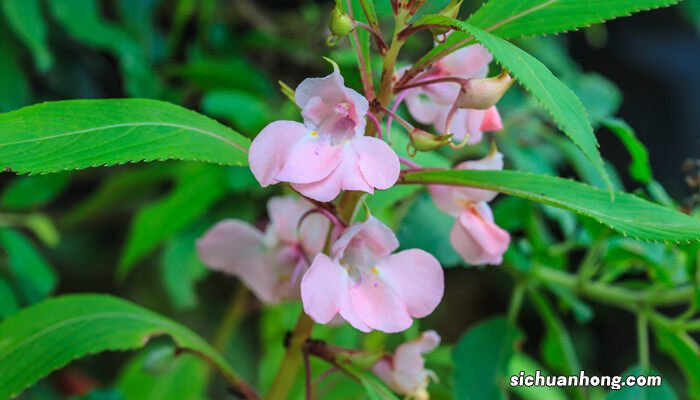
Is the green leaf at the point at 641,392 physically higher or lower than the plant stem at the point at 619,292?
lower

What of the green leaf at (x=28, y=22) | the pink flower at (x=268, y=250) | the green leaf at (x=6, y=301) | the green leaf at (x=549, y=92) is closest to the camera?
the green leaf at (x=549, y=92)

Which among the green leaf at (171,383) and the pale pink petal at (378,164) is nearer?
the pale pink petal at (378,164)

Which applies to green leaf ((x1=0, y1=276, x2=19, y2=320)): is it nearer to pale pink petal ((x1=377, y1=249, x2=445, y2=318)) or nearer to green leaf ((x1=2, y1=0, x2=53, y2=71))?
green leaf ((x1=2, y1=0, x2=53, y2=71))

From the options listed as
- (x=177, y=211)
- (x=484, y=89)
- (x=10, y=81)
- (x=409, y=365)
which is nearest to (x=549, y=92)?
(x=484, y=89)

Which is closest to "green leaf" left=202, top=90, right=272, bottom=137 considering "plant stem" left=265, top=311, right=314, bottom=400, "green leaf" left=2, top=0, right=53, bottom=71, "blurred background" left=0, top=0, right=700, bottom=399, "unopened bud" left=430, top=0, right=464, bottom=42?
"blurred background" left=0, top=0, right=700, bottom=399

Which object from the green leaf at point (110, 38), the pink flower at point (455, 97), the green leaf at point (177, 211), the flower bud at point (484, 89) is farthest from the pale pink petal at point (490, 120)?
the green leaf at point (110, 38)

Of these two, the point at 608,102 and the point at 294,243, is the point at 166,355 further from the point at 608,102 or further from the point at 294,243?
the point at 608,102

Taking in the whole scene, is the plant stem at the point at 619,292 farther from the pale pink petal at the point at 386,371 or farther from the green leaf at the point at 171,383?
the green leaf at the point at 171,383
